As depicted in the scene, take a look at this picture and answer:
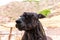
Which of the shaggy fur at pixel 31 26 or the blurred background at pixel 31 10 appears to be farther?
the blurred background at pixel 31 10

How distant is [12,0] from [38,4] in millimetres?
1056

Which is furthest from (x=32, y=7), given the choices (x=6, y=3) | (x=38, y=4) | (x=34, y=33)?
(x=34, y=33)

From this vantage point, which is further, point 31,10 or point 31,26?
point 31,10

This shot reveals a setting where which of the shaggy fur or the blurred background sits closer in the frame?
the shaggy fur

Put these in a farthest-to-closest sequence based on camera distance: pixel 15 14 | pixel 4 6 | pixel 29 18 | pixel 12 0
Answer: pixel 12 0
pixel 4 6
pixel 15 14
pixel 29 18

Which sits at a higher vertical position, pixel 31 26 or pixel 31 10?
pixel 31 10

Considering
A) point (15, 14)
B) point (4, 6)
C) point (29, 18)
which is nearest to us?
point (29, 18)

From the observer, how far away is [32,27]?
348 cm

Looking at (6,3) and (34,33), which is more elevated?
(6,3)

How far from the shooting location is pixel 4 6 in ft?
31.4

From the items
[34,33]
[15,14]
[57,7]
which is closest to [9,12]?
[15,14]

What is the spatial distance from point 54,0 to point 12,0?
5.80 feet

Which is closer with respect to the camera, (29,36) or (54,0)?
(29,36)

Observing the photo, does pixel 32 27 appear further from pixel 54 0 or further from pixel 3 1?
pixel 54 0
